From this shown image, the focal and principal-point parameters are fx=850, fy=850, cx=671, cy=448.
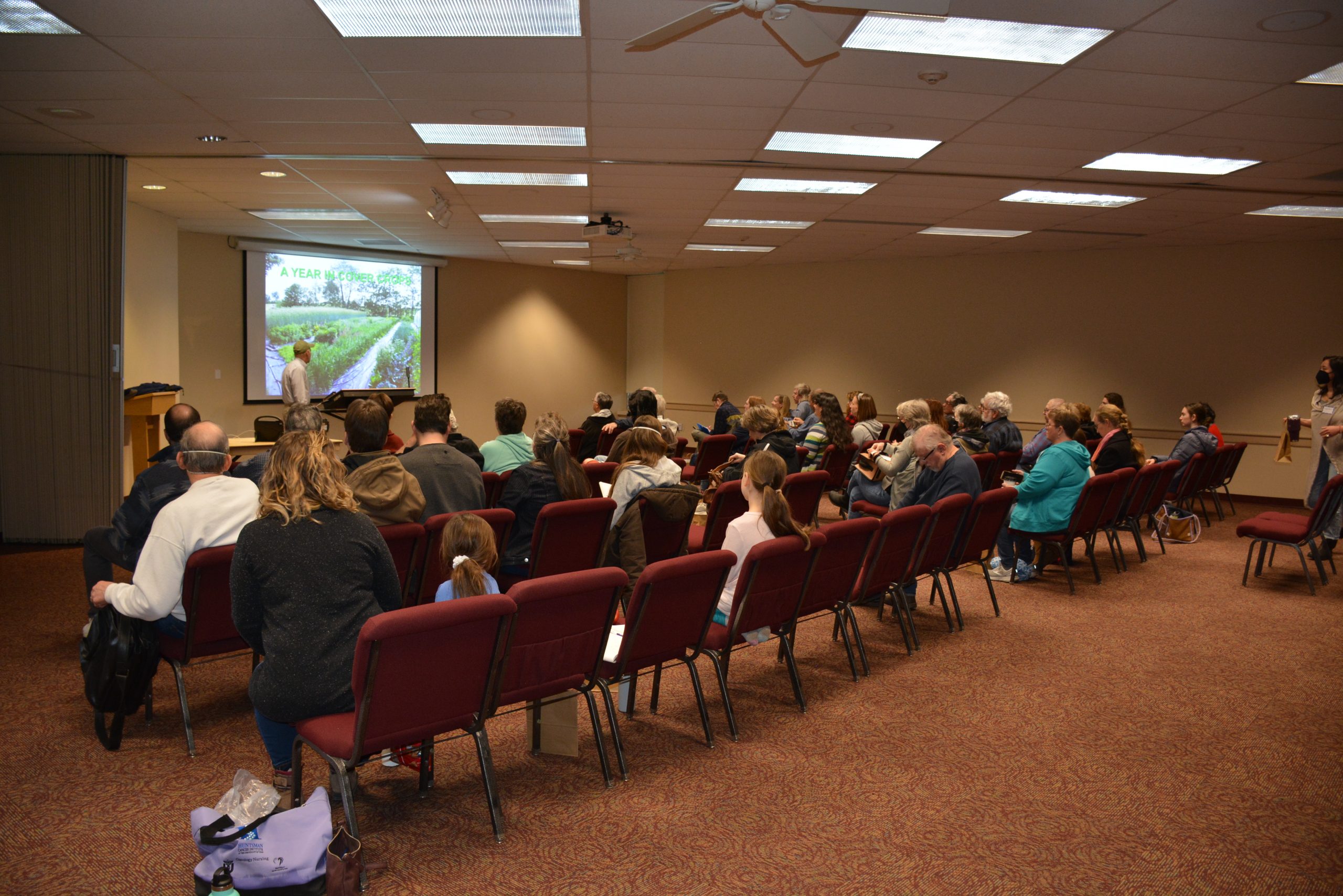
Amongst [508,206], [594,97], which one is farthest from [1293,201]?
[508,206]

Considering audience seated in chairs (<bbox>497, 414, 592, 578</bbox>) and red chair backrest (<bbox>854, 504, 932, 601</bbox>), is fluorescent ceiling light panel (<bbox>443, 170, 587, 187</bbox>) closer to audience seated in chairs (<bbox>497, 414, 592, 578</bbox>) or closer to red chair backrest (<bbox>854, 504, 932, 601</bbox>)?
audience seated in chairs (<bbox>497, 414, 592, 578</bbox>)

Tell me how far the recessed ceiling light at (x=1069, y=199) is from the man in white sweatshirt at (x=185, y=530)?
7.42 metres

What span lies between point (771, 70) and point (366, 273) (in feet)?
34.1

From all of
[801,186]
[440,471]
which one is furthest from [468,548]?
[801,186]

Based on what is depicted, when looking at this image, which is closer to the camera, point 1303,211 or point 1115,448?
point 1115,448

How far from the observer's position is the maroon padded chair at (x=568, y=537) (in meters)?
4.32

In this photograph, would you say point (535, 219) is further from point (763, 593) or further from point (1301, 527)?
point (1301, 527)

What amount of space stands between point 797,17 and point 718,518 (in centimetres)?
303

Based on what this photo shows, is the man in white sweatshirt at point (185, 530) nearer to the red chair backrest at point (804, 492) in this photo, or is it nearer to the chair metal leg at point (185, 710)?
the chair metal leg at point (185, 710)

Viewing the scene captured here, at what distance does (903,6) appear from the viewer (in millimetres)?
3340

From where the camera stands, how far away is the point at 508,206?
941cm


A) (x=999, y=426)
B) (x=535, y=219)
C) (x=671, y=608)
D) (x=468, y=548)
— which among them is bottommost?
(x=671, y=608)

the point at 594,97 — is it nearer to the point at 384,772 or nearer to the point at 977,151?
the point at 977,151

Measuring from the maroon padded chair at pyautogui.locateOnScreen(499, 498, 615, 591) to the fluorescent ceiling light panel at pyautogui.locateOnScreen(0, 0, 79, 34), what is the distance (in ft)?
11.3
